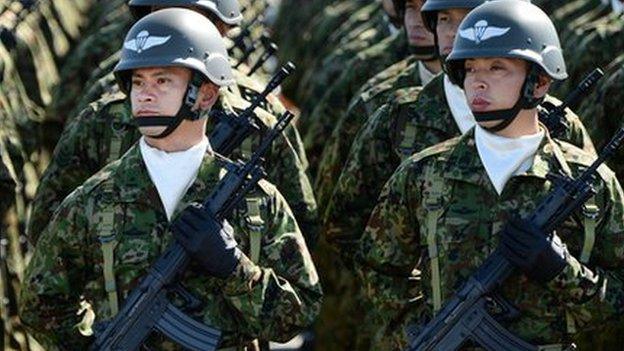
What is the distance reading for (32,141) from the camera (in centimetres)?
1467

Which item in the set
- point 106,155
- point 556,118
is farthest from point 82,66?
point 556,118

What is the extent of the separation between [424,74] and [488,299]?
3.28 m

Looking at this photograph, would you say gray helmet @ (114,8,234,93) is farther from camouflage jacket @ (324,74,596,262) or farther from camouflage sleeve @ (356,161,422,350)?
camouflage jacket @ (324,74,596,262)

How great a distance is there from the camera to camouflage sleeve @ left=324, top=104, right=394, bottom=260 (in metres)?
10.3

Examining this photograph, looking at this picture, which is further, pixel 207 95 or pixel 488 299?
pixel 207 95

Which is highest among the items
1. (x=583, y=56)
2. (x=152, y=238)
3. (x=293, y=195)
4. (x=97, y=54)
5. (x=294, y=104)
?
(x=152, y=238)

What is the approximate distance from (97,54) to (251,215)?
886 cm

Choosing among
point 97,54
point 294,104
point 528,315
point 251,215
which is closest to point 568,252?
point 528,315

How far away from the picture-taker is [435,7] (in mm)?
10672

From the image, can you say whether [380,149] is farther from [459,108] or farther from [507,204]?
[507,204]

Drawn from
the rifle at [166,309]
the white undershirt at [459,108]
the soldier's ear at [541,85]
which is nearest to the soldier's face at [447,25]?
the white undershirt at [459,108]

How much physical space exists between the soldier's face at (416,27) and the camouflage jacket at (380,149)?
77 centimetres

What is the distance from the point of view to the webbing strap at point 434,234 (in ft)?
28.2

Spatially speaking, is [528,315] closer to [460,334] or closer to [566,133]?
[460,334]
